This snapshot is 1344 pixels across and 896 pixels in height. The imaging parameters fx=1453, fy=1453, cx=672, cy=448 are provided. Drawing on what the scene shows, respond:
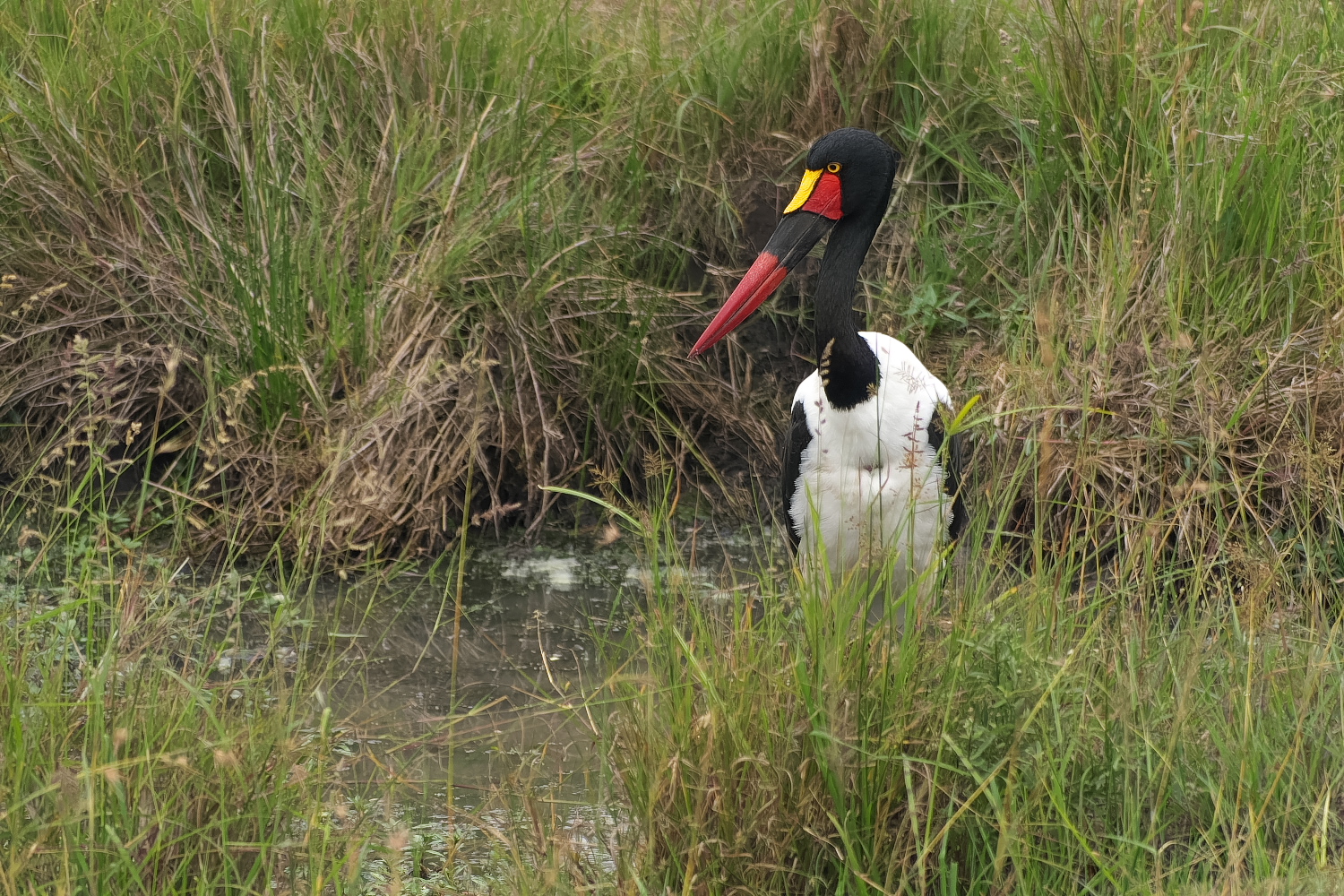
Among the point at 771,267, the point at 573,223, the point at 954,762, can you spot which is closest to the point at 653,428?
the point at 573,223

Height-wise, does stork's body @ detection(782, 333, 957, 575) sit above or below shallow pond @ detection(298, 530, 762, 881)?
above

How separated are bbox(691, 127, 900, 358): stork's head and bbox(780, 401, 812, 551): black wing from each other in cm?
27

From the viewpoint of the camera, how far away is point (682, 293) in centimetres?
389

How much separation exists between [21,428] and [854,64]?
250cm

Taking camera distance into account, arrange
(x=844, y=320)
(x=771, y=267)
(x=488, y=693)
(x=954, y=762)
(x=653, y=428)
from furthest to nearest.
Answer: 1. (x=653, y=428)
2. (x=771, y=267)
3. (x=844, y=320)
4. (x=488, y=693)
5. (x=954, y=762)

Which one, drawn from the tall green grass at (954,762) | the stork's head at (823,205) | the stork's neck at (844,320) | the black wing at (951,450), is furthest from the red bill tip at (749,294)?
the tall green grass at (954,762)

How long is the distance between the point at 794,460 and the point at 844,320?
13.5 inches

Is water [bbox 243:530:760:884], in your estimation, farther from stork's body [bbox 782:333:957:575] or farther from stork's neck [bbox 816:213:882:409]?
stork's neck [bbox 816:213:882:409]

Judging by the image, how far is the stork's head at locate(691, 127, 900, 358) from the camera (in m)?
3.34

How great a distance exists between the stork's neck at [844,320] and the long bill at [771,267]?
0.06m

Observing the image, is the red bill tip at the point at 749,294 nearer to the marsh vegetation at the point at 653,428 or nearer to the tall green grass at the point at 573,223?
the marsh vegetation at the point at 653,428

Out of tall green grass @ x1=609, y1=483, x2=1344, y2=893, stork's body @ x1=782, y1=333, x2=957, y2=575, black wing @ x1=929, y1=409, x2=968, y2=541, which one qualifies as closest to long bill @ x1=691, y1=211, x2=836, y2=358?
stork's body @ x1=782, y1=333, x2=957, y2=575

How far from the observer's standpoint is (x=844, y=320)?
3254 millimetres

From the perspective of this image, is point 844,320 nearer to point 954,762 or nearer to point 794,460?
point 794,460
